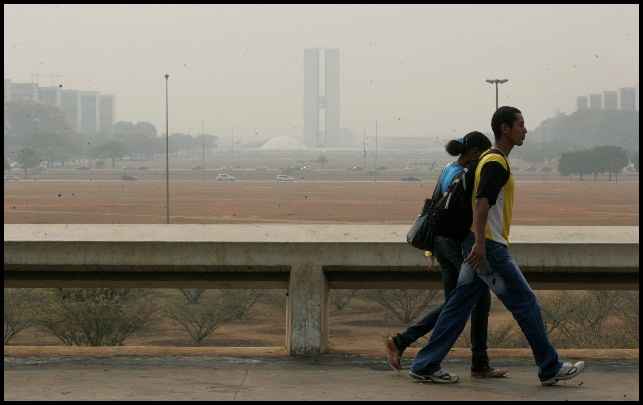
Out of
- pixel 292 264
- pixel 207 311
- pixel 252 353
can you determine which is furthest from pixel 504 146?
pixel 207 311

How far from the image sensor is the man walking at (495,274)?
636cm

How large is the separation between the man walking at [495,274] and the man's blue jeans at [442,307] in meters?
0.12

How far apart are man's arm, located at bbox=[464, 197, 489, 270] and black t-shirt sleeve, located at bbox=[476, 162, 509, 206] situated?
0.03 m

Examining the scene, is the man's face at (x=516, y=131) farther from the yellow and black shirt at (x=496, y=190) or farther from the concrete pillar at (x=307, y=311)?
the concrete pillar at (x=307, y=311)

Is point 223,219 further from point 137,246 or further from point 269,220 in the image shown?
point 137,246

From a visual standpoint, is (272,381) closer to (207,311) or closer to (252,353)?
(252,353)

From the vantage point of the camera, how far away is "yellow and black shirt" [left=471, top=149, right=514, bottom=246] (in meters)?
6.33

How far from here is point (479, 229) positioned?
20.8 feet

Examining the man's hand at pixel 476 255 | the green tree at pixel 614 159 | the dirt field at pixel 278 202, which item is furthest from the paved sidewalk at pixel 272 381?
the green tree at pixel 614 159

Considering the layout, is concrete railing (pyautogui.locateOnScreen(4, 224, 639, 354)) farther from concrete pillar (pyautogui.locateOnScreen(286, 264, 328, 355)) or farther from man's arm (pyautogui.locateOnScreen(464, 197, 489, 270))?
man's arm (pyautogui.locateOnScreen(464, 197, 489, 270))

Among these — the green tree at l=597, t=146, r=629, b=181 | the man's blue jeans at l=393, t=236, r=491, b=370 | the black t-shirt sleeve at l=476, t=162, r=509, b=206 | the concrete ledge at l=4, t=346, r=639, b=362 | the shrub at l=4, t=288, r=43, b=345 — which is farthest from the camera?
the green tree at l=597, t=146, r=629, b=181

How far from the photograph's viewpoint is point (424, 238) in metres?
6.82

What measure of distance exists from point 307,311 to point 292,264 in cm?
32

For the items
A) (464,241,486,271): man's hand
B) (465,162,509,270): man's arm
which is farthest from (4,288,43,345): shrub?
(465,162,509,270): man's arm
